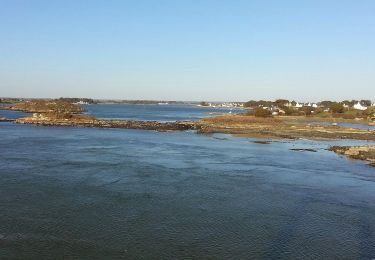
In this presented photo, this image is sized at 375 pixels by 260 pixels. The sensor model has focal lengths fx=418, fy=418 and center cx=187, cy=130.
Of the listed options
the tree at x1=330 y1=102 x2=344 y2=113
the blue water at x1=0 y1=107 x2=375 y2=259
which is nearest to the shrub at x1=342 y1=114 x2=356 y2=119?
the tree at x1=330 y1=102 x2=344 y2=113

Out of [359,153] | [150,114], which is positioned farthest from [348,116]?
[359,153]

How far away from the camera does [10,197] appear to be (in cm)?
1571

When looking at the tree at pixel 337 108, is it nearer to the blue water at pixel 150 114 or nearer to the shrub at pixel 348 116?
the shrub at pixel 348 116

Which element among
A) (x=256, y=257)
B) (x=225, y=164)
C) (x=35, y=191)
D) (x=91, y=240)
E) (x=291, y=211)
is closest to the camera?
(x=256, y=257)

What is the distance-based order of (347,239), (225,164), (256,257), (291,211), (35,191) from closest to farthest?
(256,257)
(347,239)
(291,211)
(35,191)
(225,164)

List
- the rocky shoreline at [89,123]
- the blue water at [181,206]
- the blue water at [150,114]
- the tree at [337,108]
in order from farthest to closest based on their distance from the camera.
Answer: the tree at [337,108], the blue water at [150,114], the rocky shoreline at [89,123], the blue water at [181,206]

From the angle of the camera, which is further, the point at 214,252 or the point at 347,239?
the point at 347,239

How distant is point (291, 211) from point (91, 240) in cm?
758

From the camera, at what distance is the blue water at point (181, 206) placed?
11.6 metres

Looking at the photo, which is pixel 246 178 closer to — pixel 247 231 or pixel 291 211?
pixel 291 211

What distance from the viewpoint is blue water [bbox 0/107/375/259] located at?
11.6 meters

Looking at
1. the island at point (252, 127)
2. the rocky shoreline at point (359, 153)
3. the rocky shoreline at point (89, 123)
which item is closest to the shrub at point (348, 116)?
the island at point (252, 127)

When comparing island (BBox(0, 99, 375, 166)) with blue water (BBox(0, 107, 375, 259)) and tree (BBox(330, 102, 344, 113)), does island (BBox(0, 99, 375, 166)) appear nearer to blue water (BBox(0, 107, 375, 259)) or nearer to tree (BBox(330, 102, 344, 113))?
blue water (BBox(0, 107, 375, 259))

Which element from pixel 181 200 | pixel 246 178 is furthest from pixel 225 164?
pixel 181 200
